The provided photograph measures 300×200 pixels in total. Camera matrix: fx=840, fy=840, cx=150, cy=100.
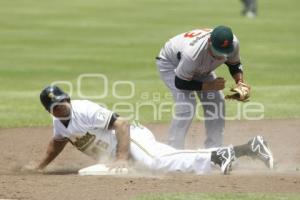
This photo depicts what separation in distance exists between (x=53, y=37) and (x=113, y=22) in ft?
14.3

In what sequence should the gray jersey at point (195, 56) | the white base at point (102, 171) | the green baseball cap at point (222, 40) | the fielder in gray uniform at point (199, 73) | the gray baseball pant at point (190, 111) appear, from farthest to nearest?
the gray baseball pant at point (190, 111), the gray jersey at point (195, 56), the fielder in gray uniform at point (199, 73), the green baseball cap at point (222, 40), the white base at point (102, 171)

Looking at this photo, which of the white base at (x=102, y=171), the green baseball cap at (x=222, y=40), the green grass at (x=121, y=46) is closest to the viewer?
the white base at (x=102, y=171)

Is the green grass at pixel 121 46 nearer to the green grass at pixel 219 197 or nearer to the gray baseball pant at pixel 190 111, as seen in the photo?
the gray baseball pant at pixel 190 111

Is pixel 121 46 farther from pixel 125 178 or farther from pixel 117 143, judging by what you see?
pixel 125 178

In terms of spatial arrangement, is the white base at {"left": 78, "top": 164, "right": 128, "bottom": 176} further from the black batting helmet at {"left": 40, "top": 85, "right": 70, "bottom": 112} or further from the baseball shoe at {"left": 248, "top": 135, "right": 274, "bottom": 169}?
the baseball shoe at {"left": 248, "top": 135, "right": 274, "bottom": 169}

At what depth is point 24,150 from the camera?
10.8 meters

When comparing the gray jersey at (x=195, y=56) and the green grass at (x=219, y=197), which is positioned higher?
the gray jersey at (x=195, y=56)

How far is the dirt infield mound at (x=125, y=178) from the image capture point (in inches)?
295

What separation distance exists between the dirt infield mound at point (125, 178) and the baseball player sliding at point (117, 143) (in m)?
0.17

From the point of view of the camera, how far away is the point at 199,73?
374 inches

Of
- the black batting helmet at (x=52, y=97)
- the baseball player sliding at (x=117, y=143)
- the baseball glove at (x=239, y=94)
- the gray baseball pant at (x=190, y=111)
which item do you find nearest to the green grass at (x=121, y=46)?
the gray baseball pant at (x=190, y=111)

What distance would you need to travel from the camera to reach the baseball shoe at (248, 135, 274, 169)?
8.90 metres

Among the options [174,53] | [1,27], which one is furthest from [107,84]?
[1,27]

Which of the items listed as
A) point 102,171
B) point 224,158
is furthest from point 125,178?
point 224,158
